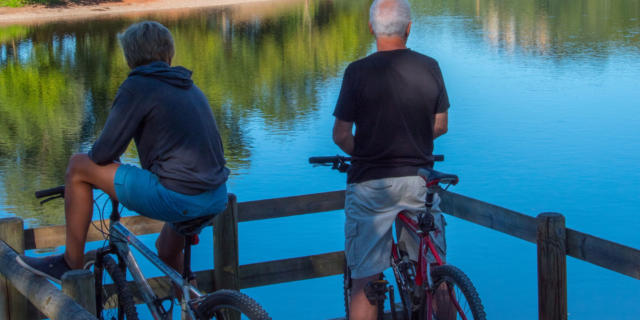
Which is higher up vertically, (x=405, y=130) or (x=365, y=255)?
(x=405, y=130)

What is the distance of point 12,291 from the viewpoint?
3.47 metres

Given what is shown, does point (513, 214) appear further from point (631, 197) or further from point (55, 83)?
point (55, 83)

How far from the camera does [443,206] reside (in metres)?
4.40

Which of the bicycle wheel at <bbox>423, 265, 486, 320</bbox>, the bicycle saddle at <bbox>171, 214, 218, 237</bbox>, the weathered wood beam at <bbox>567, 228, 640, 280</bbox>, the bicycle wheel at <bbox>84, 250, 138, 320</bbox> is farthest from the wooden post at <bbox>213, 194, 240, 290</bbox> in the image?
the weathered wood beam at <bbox>567, 228, 640, 280</bbox>

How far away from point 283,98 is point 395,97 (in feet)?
53.9

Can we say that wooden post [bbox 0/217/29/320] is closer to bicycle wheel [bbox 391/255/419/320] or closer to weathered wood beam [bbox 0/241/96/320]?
weathered wood beam [bbox 0/241/96/320]

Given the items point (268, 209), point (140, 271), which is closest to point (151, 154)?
point (140, 271)

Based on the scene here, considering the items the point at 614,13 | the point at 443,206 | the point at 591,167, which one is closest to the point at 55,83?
the point at 591,167

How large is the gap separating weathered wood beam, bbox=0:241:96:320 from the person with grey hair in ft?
0.22

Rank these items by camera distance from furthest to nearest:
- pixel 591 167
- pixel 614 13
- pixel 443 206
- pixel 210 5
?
pixel 210 5 < pixel 614 13 < pixel 591 167 < pixel 443 206

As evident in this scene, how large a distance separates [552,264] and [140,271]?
172cm

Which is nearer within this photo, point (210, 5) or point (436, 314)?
point (436, 314)

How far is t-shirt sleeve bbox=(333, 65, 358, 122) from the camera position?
326 centimetres

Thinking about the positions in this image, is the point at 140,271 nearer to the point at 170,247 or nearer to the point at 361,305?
the point at 170,247
